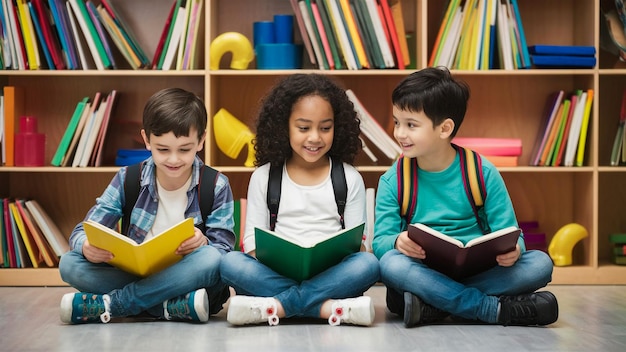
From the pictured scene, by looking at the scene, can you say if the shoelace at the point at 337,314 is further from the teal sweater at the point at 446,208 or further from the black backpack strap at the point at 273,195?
the black backpack strap at the point at 273,195

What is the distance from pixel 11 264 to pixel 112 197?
971mm

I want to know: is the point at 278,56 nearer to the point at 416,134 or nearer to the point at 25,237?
the point at 416,134

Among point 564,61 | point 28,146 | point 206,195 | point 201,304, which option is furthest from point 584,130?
point 28,146

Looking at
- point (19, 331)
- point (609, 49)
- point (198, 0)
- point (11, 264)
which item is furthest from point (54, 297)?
point (609, 49)

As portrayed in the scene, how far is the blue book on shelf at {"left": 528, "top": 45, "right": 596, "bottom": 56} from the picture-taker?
307 cm

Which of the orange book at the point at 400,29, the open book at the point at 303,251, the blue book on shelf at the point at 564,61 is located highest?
the orange book at the point at 400,29

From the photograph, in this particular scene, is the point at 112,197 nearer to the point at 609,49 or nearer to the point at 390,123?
the point at 390,123

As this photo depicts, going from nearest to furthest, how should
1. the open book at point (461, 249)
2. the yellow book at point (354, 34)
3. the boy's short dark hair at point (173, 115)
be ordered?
the open book at point (461, 249) < the boy's short dark hair at point (173, 115) < the yellow book at point (354, 34)

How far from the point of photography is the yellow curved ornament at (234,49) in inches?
121

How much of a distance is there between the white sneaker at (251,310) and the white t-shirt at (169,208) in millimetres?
334

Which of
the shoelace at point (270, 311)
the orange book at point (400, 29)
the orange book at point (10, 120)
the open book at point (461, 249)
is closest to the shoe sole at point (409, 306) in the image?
the open book at point (461, 249)

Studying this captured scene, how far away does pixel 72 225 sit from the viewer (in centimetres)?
341

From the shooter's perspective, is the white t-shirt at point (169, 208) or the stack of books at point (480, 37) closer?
the white t-shirt at point (169, 208)

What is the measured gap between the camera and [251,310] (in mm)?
2152
